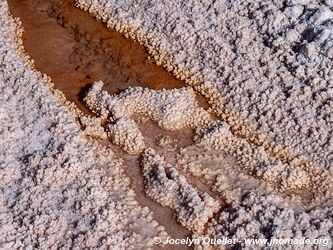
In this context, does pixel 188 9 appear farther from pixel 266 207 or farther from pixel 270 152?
pixel 266 207

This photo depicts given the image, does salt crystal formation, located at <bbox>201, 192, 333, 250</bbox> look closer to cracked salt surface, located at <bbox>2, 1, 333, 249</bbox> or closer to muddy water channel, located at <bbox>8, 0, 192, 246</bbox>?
cracked salt surface, located at <bbox>2, 1, 333, 249</bbox>

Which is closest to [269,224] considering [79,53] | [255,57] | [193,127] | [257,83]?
[193,127]

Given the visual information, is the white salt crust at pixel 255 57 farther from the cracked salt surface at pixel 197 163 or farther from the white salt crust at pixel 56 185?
the white salt crust at pixel 56 185

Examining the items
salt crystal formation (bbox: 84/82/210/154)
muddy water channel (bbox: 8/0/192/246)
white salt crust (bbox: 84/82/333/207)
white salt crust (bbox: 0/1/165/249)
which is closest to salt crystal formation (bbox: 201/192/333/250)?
white salt crust (bbox: 84/82/333/207)

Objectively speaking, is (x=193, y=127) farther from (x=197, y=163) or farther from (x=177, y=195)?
(x=177, y=195)

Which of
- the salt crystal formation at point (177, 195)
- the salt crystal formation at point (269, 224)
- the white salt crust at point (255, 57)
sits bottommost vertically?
the salt crystal formation at point (177, 195)

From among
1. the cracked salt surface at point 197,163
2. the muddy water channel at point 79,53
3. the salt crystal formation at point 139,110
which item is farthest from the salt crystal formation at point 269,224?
the salt crystal formation at point 139,110
